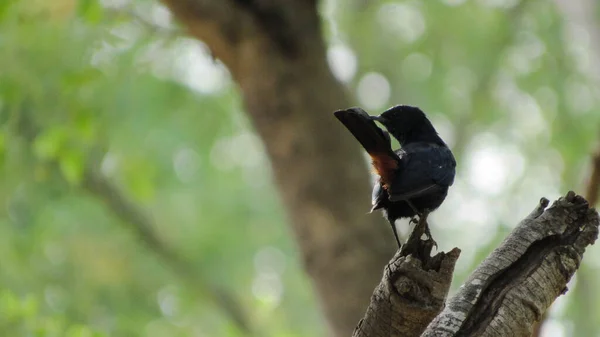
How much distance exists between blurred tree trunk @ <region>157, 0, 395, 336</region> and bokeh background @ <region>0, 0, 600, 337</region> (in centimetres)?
59

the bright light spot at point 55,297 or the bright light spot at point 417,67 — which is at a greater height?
the bright light spot at point 417,67

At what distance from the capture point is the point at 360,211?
151 inches

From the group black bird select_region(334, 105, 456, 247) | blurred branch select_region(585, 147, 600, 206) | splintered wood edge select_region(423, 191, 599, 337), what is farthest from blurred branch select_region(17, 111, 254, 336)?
splintered wood edge select_region(423, 191, 599, 337)

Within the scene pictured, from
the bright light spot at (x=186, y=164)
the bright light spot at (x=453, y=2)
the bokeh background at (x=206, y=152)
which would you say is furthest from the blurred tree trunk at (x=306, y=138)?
the bright light spot at (x=453, y=2)

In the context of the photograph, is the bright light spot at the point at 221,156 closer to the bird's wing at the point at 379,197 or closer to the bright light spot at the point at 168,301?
the bright light spot at the point at 168,301

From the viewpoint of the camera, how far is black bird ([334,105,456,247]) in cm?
183

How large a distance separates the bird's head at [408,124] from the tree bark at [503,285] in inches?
24.4

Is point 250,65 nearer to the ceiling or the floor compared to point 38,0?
nearer to the floor

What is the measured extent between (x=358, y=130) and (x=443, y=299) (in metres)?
0.49

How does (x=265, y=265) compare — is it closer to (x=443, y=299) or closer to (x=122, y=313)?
(x=122, y=313)

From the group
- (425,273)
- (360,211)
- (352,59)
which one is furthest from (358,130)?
(352,59)

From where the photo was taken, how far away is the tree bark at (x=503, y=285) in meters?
1.54

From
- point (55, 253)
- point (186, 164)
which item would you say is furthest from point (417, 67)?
point (55, 253)

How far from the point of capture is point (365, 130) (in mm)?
1830
